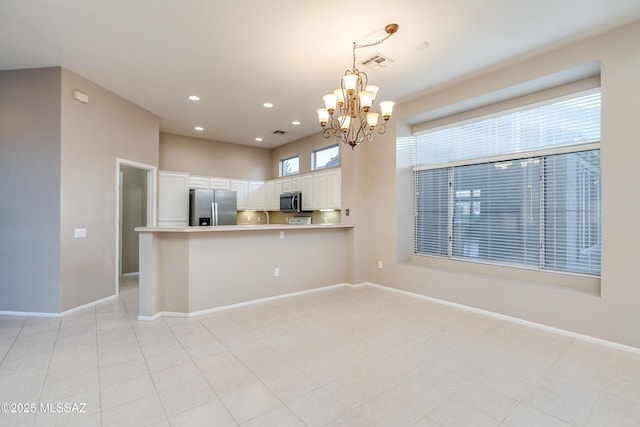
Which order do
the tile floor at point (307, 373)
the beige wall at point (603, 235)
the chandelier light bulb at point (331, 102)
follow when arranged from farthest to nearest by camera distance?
the chandelier light bulb at point (331, 102), the beige wall at point (603, 235), the tile floor at point (307, 373)

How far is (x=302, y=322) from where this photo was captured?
3.50 meters

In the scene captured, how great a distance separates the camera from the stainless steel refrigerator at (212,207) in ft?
20.0

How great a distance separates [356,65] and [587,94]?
257cm

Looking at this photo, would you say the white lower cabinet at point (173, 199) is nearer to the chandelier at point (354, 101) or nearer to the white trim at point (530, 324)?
the chandelier at point (354, 101)

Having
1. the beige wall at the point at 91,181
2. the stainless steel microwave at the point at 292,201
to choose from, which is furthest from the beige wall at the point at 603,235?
the beige wall at the point at 91,181

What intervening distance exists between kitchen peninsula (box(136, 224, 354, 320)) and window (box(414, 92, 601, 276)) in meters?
1.83

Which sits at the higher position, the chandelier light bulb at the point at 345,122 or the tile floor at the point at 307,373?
the chandelier light bulb at the point at 345,122

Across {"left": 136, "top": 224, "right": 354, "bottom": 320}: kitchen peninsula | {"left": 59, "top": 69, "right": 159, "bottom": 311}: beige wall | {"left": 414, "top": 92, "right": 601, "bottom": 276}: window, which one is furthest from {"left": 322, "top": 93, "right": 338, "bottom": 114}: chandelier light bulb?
{"left": 59, "top": 69, "right": 159, "bottom": 311}: beige wall

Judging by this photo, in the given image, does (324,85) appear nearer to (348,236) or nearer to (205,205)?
(348,236)

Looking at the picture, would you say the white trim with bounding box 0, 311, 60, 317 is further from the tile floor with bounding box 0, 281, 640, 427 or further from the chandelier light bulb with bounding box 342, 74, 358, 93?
the chandelier light bulb with bounding box 342, 74, 358, 93

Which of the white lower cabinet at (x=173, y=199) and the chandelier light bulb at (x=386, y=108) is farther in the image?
the white lower cabinet at (x=173, y=199)

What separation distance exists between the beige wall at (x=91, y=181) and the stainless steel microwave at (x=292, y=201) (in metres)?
2.92

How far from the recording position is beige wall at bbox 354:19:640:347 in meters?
2.80

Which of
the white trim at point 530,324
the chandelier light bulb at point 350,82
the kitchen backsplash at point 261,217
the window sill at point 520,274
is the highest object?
the chandelier light bulb at point 350,82
